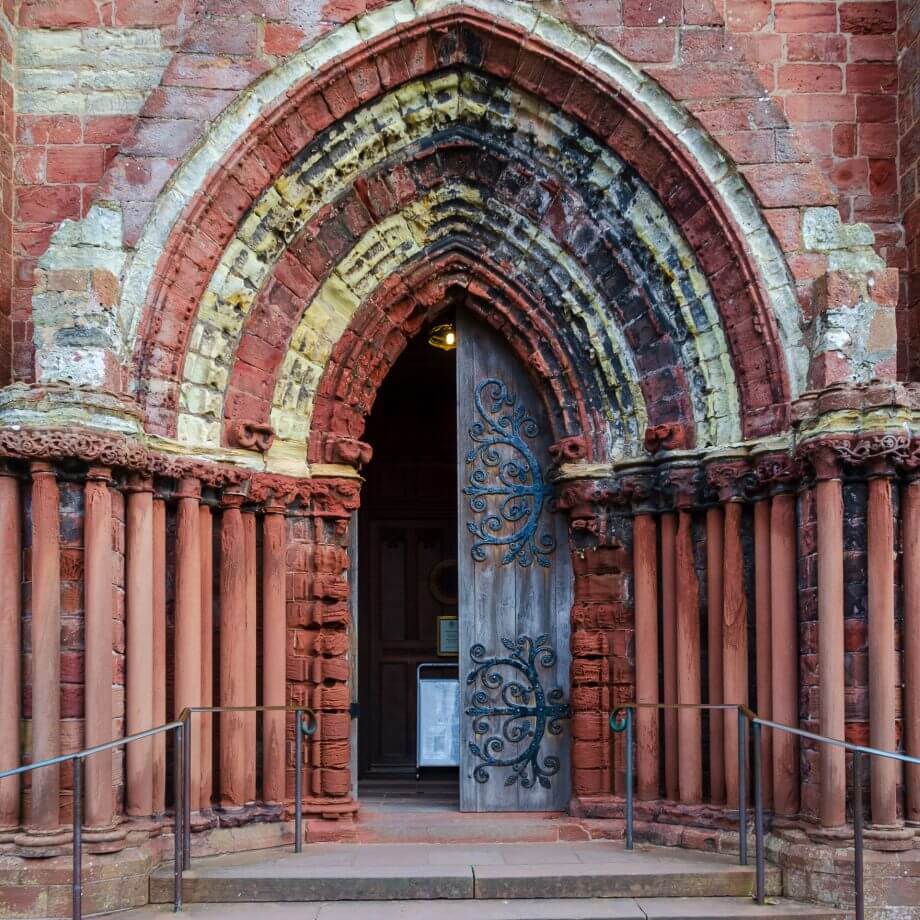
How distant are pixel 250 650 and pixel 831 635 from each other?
3.40 metres

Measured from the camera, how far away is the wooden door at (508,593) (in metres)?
8.67

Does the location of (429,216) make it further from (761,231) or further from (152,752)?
(152,752)

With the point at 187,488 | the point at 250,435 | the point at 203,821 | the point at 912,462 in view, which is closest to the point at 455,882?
the point at 203,821

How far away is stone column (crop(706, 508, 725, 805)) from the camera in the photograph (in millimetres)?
7746

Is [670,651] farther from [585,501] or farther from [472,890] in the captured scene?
[472,890]

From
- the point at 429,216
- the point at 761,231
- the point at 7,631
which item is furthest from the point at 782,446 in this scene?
the point at 7,631

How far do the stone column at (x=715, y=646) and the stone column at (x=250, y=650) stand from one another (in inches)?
109

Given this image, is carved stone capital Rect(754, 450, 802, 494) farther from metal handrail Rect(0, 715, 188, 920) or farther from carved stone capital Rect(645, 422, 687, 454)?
metal handrail Rect(0, 715, 188, 920)

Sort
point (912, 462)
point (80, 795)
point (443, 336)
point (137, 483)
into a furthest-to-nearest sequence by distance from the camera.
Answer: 1. point (443, 336)
2. point (137, 483)
3. point (912, 462)
4. point (80, 795)

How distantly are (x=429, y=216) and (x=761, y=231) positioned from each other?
7.20 ft

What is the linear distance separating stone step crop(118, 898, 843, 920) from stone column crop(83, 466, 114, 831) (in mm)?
623

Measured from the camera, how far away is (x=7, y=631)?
6809mm

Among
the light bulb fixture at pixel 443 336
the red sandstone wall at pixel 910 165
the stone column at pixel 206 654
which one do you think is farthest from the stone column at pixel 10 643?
the red sandstone wall at pixel 910 165

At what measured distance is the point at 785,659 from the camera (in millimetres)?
7258
